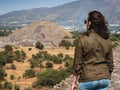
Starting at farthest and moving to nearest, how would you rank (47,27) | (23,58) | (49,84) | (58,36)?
(47,27) < (58,36) < (23,58) < (49,84)

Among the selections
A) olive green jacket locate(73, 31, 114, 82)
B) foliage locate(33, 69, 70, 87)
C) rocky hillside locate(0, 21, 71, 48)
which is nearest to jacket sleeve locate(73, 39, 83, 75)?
olive green jacket locate(73, 31, 114, 82)

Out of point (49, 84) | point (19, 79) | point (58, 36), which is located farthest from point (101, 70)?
point (58, 36)

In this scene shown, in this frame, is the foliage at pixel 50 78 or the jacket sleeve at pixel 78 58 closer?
the jacket sleeve at pixel 78 58

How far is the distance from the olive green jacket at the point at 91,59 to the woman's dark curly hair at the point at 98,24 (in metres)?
0.07

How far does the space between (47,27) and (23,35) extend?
22.6 ft

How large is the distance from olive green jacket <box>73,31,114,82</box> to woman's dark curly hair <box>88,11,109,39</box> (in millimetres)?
67

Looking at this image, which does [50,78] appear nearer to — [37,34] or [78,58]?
[78,58]

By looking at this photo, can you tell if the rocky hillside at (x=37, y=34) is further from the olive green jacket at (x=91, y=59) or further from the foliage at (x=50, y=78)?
the olive green jacket at (x=91, y=59)

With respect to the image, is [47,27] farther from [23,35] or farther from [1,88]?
[1,88]

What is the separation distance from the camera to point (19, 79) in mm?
31188

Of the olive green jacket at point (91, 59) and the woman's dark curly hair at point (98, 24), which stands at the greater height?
the woman's dark curly hair at point (98, 24)

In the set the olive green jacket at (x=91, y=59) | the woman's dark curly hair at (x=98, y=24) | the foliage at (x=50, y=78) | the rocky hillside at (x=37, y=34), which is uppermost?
the woman's dark curly hair at (x=98, y=24)

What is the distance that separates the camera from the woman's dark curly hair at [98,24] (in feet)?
18.5

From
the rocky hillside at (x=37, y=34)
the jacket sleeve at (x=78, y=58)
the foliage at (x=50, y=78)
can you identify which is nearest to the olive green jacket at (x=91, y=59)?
the jacket sleeve at (x=78, y=58)
